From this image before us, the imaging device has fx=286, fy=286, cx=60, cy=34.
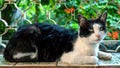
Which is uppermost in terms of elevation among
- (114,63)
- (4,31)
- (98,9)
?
(98,9)

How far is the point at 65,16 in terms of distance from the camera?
2045 millimetres

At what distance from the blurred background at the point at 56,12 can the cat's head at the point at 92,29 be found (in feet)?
0.96

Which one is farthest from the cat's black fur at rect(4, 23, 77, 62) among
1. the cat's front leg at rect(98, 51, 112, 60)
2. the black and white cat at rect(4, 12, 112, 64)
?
the cat's front leg at rect(98, 51, 112, 60)

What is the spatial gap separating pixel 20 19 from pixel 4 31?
0.16m

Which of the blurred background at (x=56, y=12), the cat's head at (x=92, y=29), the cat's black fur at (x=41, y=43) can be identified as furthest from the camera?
the blurred background at (x=56, y=12)

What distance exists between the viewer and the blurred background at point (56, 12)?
199 centimetres

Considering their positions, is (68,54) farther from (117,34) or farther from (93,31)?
(117,34)

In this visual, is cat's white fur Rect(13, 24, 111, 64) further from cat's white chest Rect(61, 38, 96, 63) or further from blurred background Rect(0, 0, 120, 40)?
blurred background Rect(0, 0, 120, 40)

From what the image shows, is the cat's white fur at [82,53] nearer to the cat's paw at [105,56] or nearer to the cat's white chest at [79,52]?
the cat's white chest at [79,52]

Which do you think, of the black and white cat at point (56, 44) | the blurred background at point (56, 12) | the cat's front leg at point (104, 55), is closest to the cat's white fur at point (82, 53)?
the black and white cat at point (56, 44)

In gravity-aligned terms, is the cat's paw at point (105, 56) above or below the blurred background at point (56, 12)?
below

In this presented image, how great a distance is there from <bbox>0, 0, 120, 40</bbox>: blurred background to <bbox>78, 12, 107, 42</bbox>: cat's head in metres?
0.29

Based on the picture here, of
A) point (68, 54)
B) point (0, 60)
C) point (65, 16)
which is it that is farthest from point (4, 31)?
point (68, 54)

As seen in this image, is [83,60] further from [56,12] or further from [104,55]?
[56,12]
